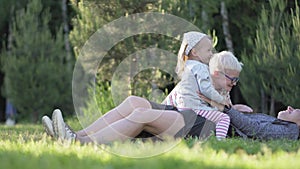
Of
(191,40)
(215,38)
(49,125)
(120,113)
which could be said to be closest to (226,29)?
(215,38)

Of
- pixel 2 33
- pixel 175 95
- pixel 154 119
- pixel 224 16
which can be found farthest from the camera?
pixel 2 33

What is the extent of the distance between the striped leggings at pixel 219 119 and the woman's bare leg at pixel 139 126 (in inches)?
14.2

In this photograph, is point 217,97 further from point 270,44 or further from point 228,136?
point 270,44

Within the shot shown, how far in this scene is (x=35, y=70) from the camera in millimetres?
15766

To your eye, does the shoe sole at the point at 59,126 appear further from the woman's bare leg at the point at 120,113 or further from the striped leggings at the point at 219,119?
the striped leggings at the point at 219,119

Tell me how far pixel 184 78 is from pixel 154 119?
2.61 feet

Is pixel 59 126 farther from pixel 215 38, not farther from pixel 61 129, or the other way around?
pixel 215 38

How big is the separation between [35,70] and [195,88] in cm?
1096

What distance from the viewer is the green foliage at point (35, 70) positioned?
51.1ft

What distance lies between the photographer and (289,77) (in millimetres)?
9359

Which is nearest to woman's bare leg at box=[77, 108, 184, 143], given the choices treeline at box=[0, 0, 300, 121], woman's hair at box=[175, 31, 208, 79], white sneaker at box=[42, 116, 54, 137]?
white sneaker at box=[42, 116, 54, 137]

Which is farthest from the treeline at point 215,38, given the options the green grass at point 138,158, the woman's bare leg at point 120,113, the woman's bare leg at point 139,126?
the green grass at point 138,158

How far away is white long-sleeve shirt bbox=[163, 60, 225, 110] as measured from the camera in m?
5.23

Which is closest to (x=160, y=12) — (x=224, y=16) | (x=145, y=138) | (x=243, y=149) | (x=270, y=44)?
(x=270, y=44)
